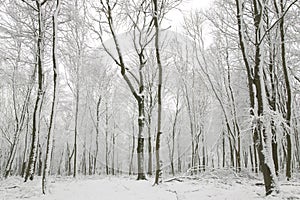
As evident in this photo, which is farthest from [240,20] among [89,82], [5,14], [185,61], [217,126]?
[217,126]

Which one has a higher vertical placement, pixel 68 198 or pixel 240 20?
pixel 240 20

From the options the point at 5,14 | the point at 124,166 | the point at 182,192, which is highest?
the point at 5,14

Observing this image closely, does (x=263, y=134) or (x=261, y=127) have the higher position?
(x=261, y=127)

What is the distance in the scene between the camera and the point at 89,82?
861 inches

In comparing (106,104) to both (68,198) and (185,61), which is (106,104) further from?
(68,198)

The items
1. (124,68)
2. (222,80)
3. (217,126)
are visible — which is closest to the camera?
A: (124,68)

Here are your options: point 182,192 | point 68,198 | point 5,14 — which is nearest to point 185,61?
point 5,14

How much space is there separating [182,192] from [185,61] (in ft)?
45.1

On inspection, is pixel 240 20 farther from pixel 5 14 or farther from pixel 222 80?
pixel 5 14

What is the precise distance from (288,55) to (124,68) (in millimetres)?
8954

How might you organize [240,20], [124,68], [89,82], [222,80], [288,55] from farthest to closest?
1. [89,82]
2. [222,80]
3. [288,55]
4. [124,68]
5. [240,20]

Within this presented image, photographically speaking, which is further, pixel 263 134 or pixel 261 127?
pixel 263 134

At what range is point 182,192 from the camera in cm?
787

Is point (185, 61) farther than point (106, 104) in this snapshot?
No
